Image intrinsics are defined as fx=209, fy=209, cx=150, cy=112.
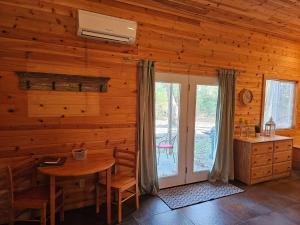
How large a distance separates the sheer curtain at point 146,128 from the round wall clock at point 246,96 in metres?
1.96

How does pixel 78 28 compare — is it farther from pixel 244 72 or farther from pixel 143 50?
pixel 244 72

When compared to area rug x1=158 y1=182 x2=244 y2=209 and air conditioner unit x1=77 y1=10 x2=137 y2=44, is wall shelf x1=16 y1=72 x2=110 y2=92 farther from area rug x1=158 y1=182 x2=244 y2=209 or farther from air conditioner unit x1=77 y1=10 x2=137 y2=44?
area rug x1=158 y1=182 x2=244 y2=209

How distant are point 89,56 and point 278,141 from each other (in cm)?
373

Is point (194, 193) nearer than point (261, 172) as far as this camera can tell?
Yes

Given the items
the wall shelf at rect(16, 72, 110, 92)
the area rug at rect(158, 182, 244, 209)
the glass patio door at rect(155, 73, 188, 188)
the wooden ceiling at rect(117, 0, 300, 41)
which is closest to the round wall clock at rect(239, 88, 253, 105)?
the wooden ceiling at rect(117, 0, 300, 41)

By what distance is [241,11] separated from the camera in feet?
10.8

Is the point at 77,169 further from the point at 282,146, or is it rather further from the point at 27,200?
the point at 282,146

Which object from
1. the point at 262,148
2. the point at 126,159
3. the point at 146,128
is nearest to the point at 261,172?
the point at 262,148

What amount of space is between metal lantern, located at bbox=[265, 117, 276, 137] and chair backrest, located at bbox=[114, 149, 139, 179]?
303 centimetres

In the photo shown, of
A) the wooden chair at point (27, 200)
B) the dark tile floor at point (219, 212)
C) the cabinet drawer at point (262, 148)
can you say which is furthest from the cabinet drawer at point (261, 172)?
the wooden chair at point (27, 200)

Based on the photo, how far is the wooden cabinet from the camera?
12.3 feet

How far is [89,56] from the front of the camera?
111 inches

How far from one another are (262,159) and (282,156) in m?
0.60

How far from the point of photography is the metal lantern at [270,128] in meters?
4.30
